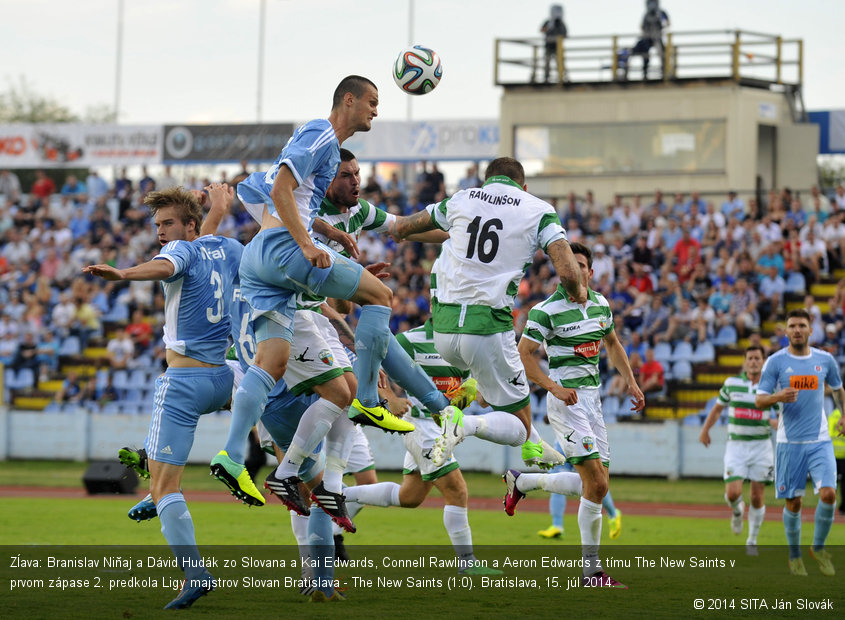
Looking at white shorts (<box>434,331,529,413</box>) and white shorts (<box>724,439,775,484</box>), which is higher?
white shorts (<box>434,331,529,413</box>)

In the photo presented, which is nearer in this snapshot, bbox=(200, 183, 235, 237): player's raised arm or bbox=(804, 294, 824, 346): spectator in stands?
bbox=(200, 183, 235, 237): player's raised arm

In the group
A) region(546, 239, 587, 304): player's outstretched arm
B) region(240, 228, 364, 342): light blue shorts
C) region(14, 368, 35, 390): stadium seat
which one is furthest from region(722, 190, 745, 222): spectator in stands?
region(240, 228, 364, 342): light blue shorts

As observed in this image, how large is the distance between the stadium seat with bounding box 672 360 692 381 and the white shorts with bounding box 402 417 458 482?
14.1 m

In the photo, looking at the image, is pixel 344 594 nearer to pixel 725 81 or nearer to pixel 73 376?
pixel 73 376

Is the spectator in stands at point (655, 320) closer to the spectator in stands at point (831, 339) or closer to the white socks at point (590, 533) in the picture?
the spectator in stands at point (831, 339)

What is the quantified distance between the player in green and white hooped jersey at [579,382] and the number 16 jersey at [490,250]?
1.19 m

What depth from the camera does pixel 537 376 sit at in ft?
34.1

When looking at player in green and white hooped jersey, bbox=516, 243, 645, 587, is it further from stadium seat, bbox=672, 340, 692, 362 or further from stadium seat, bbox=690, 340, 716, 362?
stadium seat, bbox=690, 340, 716, 362

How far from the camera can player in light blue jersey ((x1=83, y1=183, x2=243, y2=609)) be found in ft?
25.8

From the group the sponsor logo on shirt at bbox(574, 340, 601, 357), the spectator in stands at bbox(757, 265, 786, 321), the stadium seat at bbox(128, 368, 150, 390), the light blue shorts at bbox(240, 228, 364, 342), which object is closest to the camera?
the light blue shorts at bbox(240, 228, 364, 342)

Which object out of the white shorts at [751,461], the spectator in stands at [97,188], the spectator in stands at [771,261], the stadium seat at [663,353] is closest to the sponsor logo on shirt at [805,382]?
the white shorts at [751,461]

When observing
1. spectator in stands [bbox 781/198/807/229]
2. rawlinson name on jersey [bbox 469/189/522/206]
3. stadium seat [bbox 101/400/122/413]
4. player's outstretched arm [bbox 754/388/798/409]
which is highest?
spectator in stands [bbox 781/198/807/229]

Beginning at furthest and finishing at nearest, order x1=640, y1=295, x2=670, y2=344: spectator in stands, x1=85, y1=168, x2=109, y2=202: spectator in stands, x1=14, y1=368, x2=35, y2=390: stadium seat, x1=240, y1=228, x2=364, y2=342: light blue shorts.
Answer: x1=85, y1=168, x2=109, y2=202: spectator in stands → x1=14, y1=368, x2=35, y2=390: stadium seat → x1=640, y1=295, x2=670, y2=344: spectator in stands → x1=240, y1=228, x2=364, y2=342: light blue shorts

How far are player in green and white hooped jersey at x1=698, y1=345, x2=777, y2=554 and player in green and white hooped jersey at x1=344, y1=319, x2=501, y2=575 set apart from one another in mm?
5292
